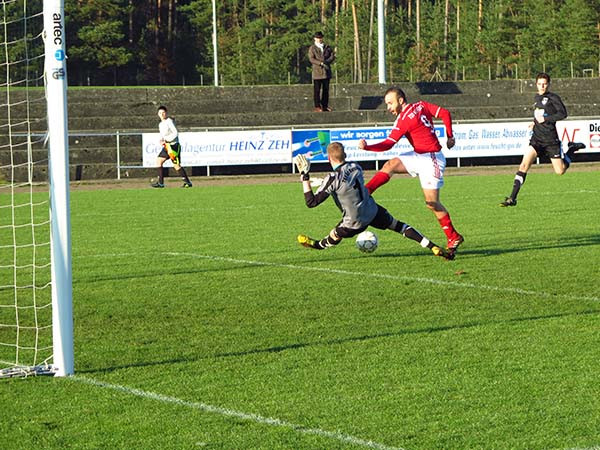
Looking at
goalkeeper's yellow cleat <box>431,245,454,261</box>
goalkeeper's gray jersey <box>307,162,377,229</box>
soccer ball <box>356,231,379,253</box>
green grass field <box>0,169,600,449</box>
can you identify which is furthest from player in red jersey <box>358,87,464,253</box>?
goalkeeper's gray jersey <box>307,162,377,229</box>

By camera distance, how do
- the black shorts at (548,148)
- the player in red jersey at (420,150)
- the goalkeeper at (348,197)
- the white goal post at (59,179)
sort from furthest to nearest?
the black shorts at (548,148)
the player in red jersey at (420,150)
the goalkeeper at (348,197)
the white goal post at (59,179)

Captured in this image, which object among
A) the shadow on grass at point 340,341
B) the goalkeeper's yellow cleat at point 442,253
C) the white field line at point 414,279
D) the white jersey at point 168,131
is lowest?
the shadow on grass at point 340,341

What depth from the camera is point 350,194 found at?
42.3 feet

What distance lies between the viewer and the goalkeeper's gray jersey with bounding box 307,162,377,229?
12.8 m

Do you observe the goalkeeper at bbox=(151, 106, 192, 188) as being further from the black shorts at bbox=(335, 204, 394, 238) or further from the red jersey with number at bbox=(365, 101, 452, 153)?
the black shorts at bbox=(335, 204, 394, 238)

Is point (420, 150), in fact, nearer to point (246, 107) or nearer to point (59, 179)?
point (59, 179)

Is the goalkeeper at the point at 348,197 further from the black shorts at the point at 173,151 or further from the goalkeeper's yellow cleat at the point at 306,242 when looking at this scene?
the black shorts at the point at 173,151

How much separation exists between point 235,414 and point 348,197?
21.6ft

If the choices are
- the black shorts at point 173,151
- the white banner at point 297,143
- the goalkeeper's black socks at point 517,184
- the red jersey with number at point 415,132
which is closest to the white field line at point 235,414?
the red jersey with number at point 415,132

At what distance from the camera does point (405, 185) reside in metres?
27.2

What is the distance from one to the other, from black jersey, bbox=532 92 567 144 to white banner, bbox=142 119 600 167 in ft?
38.8

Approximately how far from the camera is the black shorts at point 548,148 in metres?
19.5

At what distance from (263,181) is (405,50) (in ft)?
163

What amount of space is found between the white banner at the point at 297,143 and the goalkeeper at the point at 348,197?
715 inches
